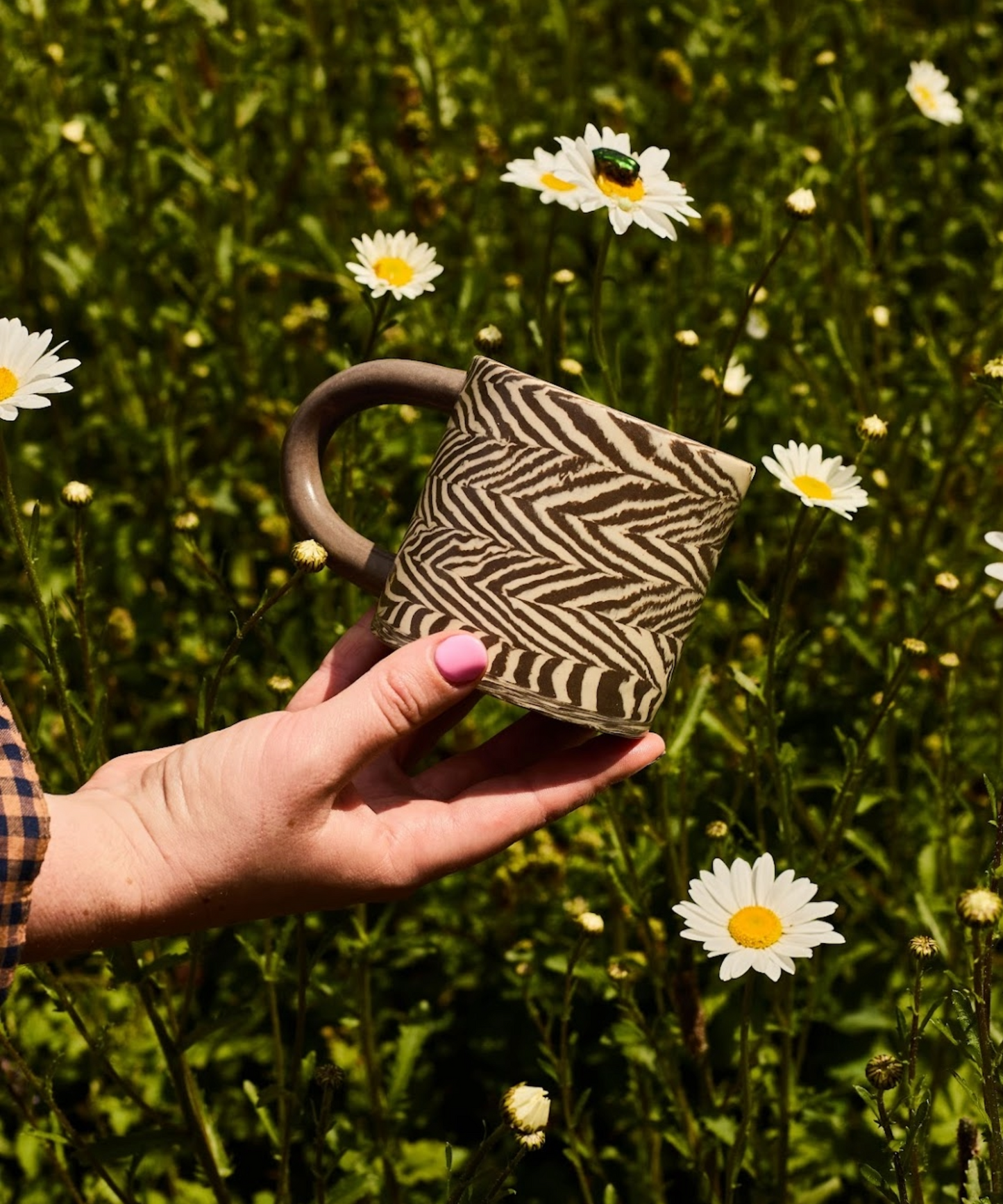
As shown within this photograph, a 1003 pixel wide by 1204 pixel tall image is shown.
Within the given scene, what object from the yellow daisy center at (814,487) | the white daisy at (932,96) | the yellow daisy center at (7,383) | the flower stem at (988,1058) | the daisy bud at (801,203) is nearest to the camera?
the flower stem at (988,1058)

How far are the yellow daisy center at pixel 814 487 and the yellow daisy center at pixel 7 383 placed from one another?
789 millimetres

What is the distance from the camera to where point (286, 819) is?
3.60ft

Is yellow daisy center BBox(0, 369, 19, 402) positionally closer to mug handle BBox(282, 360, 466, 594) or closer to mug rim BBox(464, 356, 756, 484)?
mug handle BBox(282, 360, 466, 594)

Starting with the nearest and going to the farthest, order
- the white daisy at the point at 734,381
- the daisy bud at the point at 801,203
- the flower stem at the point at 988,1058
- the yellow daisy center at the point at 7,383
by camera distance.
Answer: the flower stem at the point at 988,1058 → the yellow daisy center at the point at 7,383 → the daisy bud at the point at 801,203 → the white daisy at the point at 734,381

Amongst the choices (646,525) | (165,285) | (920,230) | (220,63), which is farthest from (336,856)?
(920,230)

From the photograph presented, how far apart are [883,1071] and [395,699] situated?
0.47 m

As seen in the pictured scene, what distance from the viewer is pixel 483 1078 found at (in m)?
1.84

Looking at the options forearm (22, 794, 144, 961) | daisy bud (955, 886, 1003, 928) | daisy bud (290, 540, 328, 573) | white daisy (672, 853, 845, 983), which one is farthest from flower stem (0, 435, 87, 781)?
daisy bud (955, 886, 1003, 928)

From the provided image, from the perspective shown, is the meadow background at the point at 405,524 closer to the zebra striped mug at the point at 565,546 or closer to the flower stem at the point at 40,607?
the flower stem at the point at 40,607

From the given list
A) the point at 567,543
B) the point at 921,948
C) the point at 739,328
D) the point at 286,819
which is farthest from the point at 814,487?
the point at 286,819

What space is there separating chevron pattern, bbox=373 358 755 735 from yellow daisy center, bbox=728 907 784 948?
0.21 meters

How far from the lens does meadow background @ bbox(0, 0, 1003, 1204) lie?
1.51m

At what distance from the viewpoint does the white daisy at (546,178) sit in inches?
54.4

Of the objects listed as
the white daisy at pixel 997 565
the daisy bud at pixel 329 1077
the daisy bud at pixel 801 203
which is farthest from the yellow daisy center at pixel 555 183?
the daisy bud at pixel 329 1077
